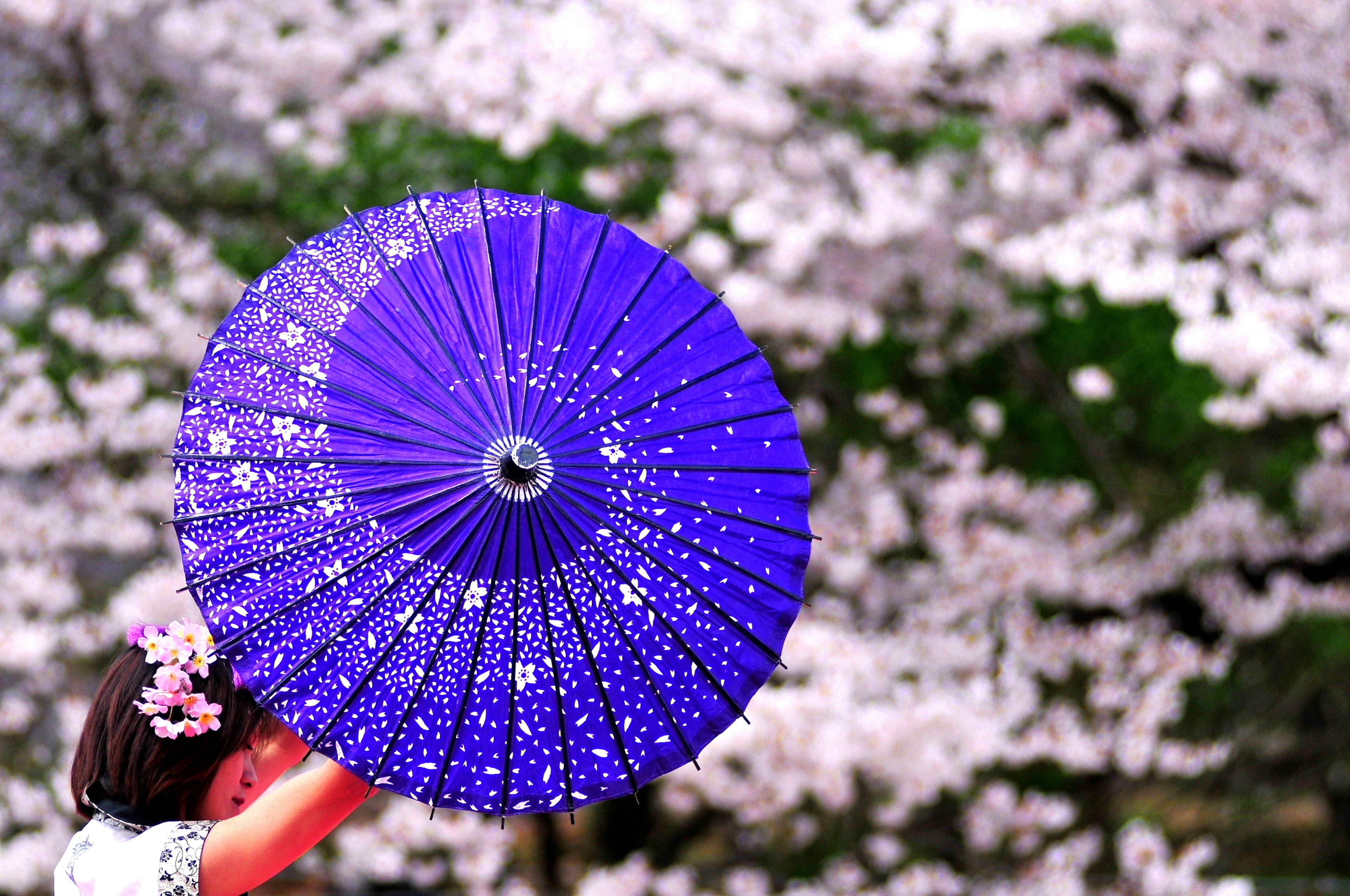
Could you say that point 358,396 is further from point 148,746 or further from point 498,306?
point 148,746

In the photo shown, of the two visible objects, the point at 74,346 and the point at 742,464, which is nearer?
the point at 742,464

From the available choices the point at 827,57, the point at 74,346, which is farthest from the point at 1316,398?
the point at 74,346

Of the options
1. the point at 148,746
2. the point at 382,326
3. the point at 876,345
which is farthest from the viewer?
the point at 876,345

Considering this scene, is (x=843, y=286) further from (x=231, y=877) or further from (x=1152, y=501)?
(x=231, y=877)

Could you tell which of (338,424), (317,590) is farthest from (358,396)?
(317,590)

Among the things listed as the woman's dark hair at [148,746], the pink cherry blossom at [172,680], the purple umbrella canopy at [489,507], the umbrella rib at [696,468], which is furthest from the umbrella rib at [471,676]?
the pink cherry blossom at [172,680]
